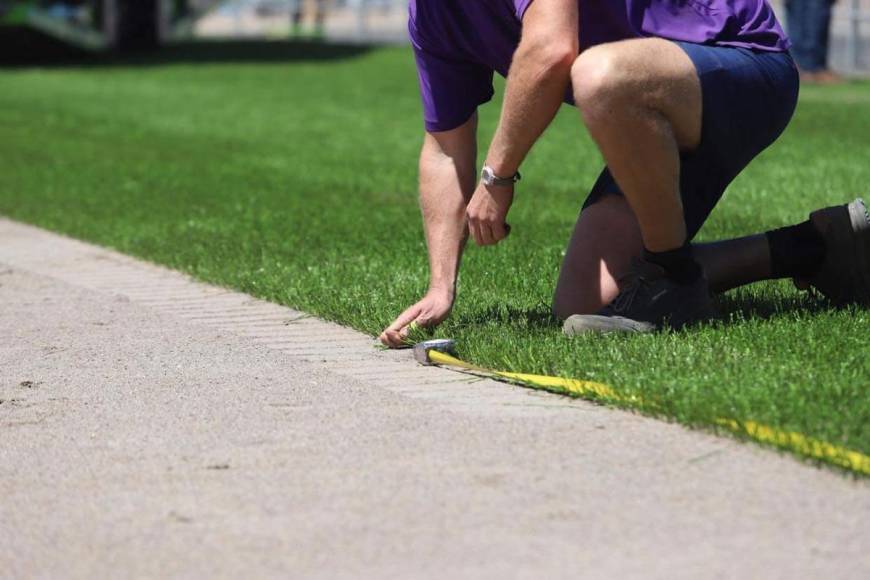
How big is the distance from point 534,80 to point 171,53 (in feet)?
88.4

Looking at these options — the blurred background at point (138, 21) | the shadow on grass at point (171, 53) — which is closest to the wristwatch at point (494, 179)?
the blurred background at point (138, 21)

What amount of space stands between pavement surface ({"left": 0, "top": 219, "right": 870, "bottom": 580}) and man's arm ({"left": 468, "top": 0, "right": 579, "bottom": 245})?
2.02 ft

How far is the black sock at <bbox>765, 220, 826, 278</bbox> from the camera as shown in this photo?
16.5 ft

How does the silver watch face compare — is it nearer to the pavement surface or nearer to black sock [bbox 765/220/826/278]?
the pavement surface

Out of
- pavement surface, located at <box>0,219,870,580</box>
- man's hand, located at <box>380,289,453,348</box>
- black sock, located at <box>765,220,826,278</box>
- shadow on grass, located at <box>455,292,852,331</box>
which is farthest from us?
black sock, located at <box>765,220,826,278</box>

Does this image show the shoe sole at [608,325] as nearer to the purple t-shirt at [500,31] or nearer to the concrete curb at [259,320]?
the concrete curb at [259,320]

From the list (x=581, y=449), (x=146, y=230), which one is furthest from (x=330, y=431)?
(x=146, y=230)

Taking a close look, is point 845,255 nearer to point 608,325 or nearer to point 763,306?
point 763,306

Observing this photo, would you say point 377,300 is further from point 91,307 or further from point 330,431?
point 330,431

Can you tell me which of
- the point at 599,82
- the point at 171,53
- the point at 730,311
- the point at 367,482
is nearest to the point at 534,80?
the point at 599,82

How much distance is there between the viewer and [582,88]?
423 centimetres

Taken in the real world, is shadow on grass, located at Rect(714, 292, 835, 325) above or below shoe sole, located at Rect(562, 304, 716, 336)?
below

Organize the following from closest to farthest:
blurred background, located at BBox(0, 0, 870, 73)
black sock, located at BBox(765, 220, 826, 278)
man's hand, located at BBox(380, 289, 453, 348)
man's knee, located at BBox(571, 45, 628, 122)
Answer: man's knee, located at BBox(571, 45, 628, 122) → man's hand, located at BBox(380, 289, 453, 348) → black sock, located at BBox(765, 220, 826, 278) → blurred background, located at BBox(0, 0, 870, 73)

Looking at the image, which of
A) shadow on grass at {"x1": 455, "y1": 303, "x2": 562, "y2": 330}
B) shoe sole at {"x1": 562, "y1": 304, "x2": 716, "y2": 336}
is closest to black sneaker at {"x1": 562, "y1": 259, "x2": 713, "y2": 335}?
shoe sole at {"x1": 562, "y1": 304, "x2": 716, "y2": 336}
